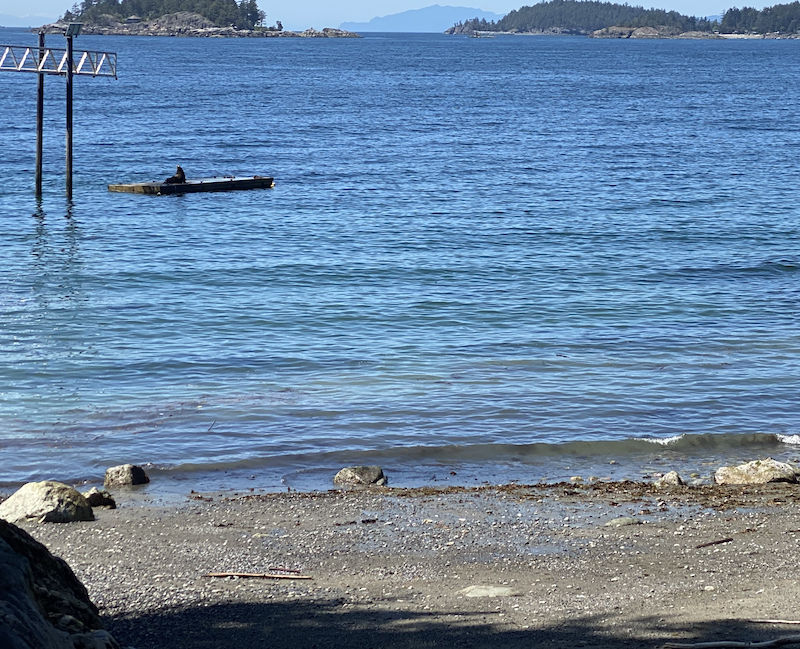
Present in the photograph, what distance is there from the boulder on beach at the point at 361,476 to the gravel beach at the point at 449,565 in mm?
479

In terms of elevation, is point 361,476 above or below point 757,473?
below

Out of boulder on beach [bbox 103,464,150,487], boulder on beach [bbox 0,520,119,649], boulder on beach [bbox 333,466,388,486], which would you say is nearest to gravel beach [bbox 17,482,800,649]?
boulder on beach [bbox 103,464,150,487]

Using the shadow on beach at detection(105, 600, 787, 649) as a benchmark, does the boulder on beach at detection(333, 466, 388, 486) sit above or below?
below

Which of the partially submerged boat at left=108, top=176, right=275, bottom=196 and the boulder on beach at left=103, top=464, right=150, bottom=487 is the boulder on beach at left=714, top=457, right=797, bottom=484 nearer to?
the boulder on beach at left=103, top=464, right=150, bottom=487

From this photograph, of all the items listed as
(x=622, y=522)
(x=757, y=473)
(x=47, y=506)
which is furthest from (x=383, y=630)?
(x=757, y=473)

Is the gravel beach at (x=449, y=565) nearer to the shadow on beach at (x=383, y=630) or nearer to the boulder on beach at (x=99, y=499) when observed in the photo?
the shadow on beach at (x=383, y=630)

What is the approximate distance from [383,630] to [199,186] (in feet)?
115

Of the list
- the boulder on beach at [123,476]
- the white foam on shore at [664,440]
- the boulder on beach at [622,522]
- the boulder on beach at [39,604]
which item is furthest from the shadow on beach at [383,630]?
the white foam on shore at [664,440]

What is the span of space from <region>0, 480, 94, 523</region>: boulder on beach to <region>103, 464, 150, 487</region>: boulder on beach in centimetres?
158

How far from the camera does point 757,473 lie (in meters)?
13.4

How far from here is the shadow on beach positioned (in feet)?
25.8

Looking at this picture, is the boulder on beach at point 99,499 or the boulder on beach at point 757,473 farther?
the boulder on beach at point 757,473

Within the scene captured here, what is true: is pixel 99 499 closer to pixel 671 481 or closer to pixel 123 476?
pixel 123 476

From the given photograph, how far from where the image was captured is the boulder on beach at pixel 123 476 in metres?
13.3
